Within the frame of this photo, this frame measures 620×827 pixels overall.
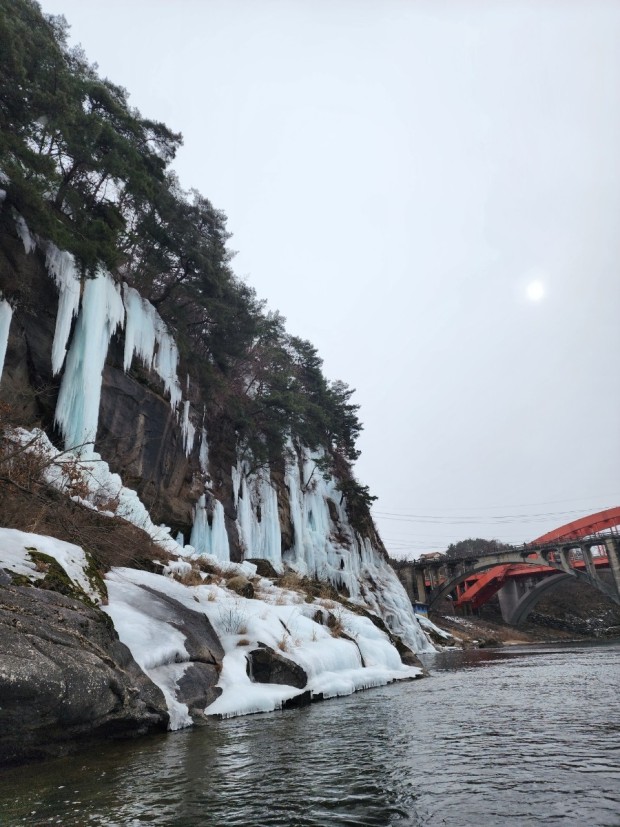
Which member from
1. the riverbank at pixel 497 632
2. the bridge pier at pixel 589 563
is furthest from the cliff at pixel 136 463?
the bridge pier at pixel 589 563

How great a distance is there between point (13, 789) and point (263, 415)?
80.9 ft

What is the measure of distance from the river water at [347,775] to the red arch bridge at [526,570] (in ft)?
179

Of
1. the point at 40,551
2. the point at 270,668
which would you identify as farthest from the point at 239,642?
the point at 40,551

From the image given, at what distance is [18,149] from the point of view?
12.0 metres

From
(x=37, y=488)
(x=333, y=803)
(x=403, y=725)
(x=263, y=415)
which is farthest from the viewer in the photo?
(x=263, y=415)

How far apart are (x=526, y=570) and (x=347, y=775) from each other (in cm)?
6590

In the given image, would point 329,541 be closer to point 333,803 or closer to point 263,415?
point 263,415

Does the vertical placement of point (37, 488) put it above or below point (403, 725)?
above

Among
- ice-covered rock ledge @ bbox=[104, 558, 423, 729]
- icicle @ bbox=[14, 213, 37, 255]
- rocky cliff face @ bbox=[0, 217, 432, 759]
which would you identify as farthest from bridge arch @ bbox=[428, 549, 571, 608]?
icicle @ bbox=[14, 213, 37, 255]

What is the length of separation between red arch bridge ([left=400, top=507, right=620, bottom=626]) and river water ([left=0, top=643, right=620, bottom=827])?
54.6 m

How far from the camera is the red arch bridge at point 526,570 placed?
5138cm

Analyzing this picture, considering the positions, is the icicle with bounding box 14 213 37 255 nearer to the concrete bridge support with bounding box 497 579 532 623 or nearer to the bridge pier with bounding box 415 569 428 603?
the bridge pier with bounding box 415 569 428 603

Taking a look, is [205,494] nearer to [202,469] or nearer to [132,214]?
[202,469]

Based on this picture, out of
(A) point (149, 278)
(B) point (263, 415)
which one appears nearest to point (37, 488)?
(A) point (149, 278)
